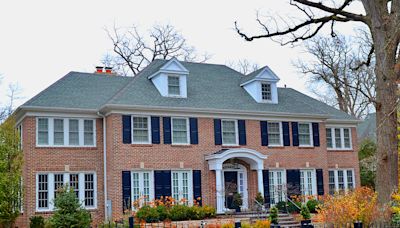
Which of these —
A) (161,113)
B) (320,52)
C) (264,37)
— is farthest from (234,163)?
(320,52)

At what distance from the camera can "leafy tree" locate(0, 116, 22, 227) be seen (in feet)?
73.3

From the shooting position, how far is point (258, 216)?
2347cm

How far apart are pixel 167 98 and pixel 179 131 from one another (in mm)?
1737

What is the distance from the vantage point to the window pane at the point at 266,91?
94.1 feet

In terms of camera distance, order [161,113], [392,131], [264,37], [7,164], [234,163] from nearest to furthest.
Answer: [392,131] < [264,37] < [7,164] < [161,113] < [234,163]

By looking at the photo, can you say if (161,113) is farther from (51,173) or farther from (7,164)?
(7,164)

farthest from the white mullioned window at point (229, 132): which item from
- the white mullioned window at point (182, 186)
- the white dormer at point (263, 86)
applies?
the white mullioned window at point (182, 186)

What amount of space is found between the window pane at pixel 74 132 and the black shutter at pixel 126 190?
2.76m

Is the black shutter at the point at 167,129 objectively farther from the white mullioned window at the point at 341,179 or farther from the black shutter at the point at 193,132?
the white mullioned window at the point at 341,179

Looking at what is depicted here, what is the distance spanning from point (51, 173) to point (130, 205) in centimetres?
375

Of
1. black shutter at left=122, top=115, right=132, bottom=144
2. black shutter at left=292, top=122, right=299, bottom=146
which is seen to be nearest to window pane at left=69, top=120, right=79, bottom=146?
black shutter at left=122, top=115, right=132, bottom=144

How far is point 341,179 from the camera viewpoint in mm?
30547

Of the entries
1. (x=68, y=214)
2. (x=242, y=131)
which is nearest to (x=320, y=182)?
(x=242, y=131)

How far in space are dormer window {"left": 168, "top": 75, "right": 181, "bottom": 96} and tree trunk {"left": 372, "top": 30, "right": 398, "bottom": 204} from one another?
12707 mm
